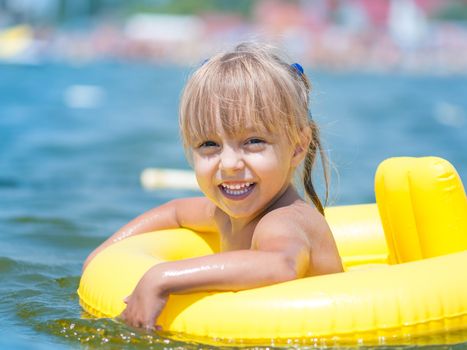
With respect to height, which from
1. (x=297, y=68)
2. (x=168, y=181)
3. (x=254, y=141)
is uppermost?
(x=168, y=181)

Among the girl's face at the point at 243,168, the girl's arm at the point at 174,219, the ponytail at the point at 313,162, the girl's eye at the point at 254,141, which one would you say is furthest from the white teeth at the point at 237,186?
the girl's arm at the point at 174,219

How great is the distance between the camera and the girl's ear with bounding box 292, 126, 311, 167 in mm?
2770

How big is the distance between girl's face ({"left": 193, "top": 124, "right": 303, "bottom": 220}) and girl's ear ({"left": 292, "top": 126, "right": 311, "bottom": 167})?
0.03 metres

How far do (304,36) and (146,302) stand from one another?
63074 mm

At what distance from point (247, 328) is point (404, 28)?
68963 millimetres

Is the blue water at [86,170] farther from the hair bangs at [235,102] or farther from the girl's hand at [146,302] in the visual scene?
the hair bangs at [235,102]

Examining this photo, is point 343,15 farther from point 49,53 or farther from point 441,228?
point 441,228

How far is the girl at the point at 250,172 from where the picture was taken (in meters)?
2.53

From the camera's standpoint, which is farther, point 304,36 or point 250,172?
point 304,36

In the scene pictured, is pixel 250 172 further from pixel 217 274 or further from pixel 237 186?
pixel 217 274

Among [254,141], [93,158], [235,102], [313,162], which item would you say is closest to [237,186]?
[254,141]

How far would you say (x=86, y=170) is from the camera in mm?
7609

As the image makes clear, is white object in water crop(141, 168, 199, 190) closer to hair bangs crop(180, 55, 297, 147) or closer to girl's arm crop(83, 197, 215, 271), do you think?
girl's arm crop(83, 197, 215, 271)

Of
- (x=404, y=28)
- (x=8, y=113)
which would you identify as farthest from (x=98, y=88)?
(x=404, y=28)
